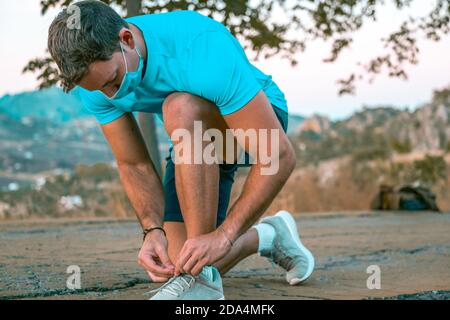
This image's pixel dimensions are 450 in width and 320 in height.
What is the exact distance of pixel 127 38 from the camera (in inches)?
103

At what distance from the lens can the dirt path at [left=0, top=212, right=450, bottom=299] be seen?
3076 millimetres

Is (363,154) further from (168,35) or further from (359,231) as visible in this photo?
(168,35)

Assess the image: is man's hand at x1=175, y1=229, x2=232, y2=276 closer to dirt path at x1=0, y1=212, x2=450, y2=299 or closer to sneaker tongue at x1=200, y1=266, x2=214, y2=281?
sneaker tongue at x1=200, y1=266, x2=214, y2=281

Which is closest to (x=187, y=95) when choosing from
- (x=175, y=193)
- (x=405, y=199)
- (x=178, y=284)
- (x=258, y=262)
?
(x=178, y=284)

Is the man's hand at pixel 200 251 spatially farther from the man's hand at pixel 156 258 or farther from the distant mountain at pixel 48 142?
the distant mountain at pixel 48 142

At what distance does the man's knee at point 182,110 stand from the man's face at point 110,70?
6.9 inches

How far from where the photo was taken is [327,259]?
13.6ft

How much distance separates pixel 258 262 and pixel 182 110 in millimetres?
1632

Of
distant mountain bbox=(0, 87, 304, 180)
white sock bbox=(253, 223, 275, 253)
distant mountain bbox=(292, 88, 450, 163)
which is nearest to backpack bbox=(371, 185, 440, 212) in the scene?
white sock bbox=(253, 223, 275, 253)

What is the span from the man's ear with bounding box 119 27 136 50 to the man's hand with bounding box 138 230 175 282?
2.29 feet

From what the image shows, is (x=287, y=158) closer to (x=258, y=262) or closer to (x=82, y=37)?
(x=82, y=37)

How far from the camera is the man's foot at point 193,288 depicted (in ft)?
8.80

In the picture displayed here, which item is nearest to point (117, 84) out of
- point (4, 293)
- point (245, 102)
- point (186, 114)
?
point (186, 114)
